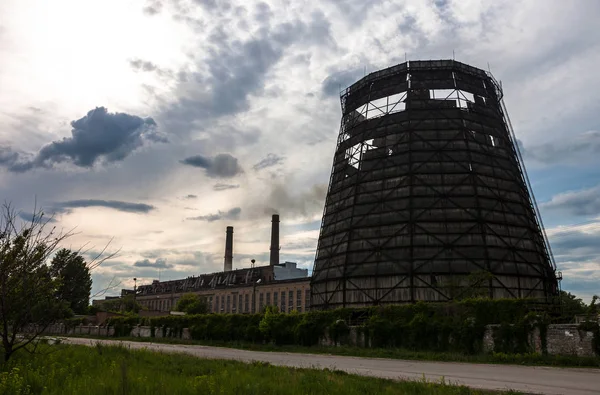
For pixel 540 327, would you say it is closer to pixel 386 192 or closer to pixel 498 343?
pixel 498 343

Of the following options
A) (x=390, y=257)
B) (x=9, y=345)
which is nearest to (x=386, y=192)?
(x=390, y=257)

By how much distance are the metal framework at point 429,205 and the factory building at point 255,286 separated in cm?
4211

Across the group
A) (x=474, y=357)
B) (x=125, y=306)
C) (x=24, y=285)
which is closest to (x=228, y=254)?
(x=125, y=306)

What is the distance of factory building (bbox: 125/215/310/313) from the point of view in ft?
287

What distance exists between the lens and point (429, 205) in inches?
1553

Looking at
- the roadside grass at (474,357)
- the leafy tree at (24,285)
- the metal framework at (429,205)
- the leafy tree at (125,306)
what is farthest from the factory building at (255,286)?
the leafy tree at (24,285)

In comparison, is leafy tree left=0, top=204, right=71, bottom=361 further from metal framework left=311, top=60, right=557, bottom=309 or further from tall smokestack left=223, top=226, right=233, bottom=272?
tall smokestack left=223, top=226, right=233, bottom=272

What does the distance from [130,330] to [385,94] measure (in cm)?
3793

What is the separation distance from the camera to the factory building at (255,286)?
87625 millimetres

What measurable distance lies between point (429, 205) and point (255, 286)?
2157 inches

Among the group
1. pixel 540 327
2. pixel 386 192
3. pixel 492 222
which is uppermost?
pixel 386 192

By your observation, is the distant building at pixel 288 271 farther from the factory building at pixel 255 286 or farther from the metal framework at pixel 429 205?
the metal framework at pixel 429 205

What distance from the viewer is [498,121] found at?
46.5 meters

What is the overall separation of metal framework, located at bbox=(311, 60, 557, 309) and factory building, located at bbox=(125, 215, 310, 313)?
138ft
